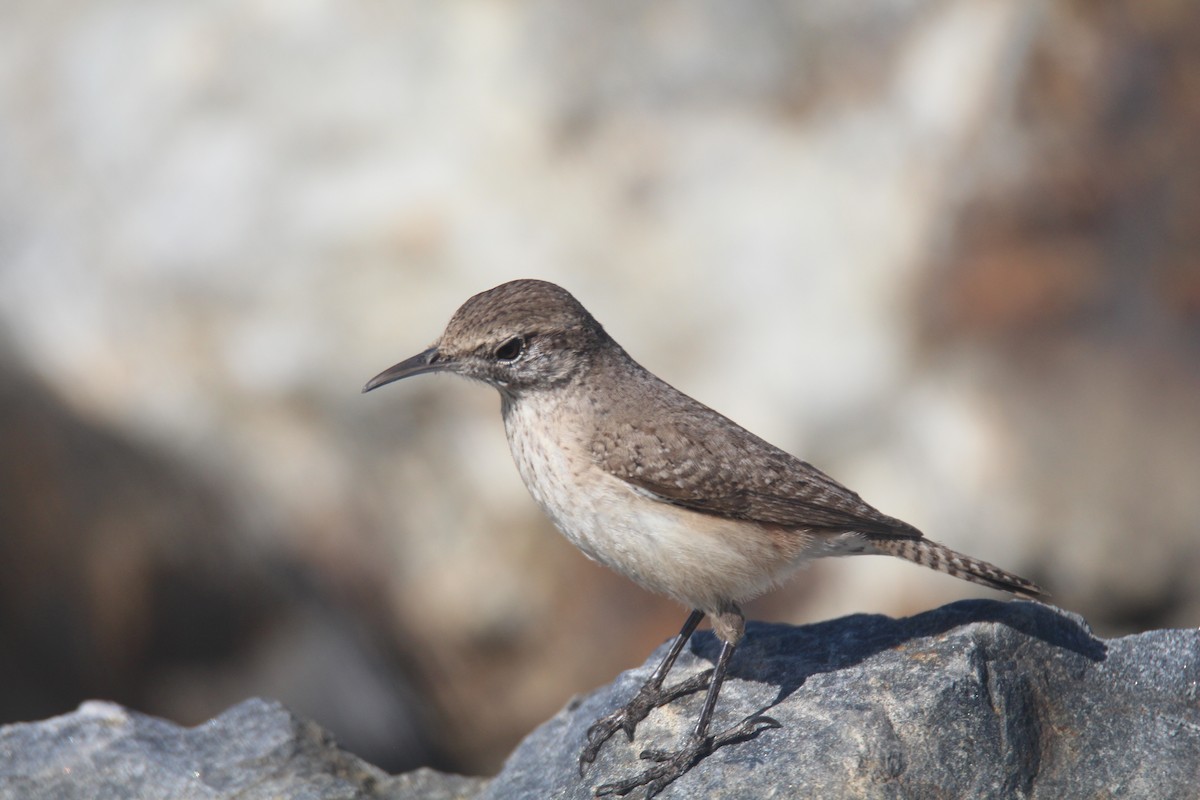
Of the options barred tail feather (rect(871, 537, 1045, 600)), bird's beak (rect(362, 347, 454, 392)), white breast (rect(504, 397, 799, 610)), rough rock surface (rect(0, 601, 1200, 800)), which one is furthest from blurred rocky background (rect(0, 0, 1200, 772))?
bird's beak (rect(362, 347, 454, 392))

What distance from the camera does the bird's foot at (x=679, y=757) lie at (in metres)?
5.09

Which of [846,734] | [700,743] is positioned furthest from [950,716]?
[700,743]

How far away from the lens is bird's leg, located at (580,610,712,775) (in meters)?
5.45

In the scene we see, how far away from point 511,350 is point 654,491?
2.82 ft

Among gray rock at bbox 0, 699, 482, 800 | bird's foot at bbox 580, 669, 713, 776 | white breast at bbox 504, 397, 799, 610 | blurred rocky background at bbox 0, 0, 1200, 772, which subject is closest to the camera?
white breast at bbox 504, 397, 799, 610

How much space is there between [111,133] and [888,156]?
660cm

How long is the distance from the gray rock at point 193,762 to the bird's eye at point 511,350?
208 cm

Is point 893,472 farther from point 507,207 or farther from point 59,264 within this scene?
point 59,264

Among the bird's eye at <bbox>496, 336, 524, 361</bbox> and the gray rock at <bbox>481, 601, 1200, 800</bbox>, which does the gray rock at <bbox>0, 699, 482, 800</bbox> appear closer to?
the gray rock at <bbox>481, 601, 1200, 800</bbox>

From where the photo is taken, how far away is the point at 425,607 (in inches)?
418

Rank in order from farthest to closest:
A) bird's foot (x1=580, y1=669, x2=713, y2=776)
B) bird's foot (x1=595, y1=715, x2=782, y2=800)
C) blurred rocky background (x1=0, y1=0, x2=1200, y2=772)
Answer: blurred rocky background (x1=0, y1=0, x2=1200, y2=772) → bird's foot (x1=580, y1=669, x2=713, y2=776) → bird's foot (x1=595, y1=715, x2=782, y2=800)

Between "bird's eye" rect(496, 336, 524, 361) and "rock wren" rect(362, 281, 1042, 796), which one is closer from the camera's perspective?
"rock wren" rect(362, 281, 1042, 796)

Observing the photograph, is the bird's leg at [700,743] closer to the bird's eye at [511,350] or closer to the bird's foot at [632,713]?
the bird's foot at [632,713]

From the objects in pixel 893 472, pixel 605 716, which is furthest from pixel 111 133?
pixel 605 716
